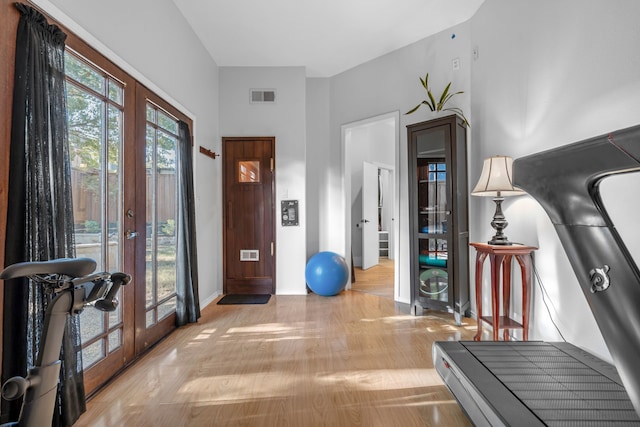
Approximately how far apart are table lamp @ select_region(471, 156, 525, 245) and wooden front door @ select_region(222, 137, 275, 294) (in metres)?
2.52

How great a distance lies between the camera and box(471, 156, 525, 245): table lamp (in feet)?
7.56

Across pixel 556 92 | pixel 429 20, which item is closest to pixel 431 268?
pixel 556 92

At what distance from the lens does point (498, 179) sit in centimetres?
232

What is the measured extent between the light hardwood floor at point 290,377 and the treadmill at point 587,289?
0.42m

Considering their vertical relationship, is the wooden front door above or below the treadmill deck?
above

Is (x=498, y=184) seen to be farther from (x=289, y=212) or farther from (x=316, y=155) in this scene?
(x=316, y=155)

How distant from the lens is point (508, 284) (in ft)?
7.89

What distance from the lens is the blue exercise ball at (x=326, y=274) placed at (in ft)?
12.8

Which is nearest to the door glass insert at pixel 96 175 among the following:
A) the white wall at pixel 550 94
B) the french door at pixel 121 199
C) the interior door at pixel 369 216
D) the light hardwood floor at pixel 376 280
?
the french door at pixel 121 199

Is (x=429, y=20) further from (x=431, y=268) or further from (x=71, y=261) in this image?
(x=71, y=261)

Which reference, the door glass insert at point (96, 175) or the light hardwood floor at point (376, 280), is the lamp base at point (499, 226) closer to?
the light hardwood floor at point (376, 280)

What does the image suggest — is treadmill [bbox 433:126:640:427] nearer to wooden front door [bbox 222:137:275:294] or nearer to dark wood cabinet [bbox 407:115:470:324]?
dark wood cabinet [bbox 407:115:470:324]

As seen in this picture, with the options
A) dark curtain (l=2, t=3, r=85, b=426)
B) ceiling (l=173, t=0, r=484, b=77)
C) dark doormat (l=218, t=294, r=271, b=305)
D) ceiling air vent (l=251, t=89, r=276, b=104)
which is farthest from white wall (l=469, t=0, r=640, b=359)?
dark curtain (l=2, t=3, r=85, b=426)

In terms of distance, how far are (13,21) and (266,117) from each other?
2.85 meters
